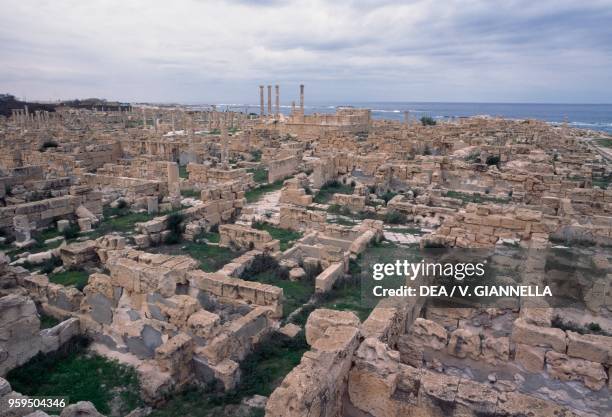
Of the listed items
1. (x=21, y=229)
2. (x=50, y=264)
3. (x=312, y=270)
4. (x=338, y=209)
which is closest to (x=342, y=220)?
(x=338, y=209)

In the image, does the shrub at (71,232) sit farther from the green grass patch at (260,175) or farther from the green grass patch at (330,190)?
the green grass patch at (260,175)

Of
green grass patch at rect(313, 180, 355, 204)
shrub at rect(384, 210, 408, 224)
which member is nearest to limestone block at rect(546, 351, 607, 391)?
shrub at rect(384, 210, 408, 224)

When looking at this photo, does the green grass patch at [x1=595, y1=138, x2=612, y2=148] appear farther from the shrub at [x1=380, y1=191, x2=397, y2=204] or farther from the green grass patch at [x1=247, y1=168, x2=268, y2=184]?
the green grass patch at [x1=247, y1=168, x2=268, y2=184]

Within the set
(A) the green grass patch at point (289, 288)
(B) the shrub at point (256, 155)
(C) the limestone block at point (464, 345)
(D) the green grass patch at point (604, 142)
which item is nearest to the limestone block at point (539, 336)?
(C) the limestone block at point (464, 345)

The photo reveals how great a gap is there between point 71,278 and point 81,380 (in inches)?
181

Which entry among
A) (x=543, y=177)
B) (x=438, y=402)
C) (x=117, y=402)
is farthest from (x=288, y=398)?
(x=543, y=177)

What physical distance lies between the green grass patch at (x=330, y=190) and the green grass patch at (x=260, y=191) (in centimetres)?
271

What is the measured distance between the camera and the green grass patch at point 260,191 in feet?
64.7

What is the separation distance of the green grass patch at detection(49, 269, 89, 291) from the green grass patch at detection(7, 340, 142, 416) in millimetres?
2912

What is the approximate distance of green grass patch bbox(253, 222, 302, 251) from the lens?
13.1 m

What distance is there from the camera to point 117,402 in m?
5.77

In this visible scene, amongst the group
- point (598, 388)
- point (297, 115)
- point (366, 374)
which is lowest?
point (598, 388)

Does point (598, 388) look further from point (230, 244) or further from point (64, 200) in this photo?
point (64, 200)

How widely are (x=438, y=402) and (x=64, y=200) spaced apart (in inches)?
610
